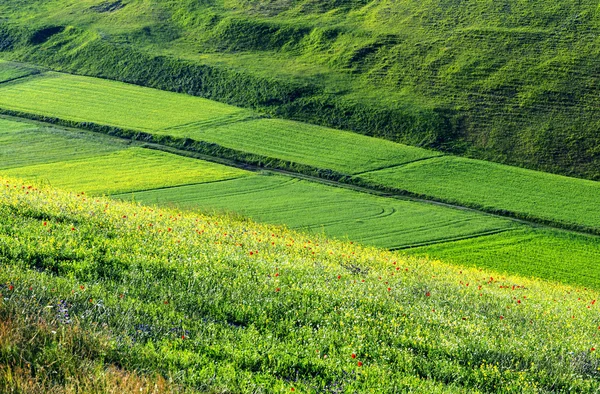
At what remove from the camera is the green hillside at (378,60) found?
75938mm

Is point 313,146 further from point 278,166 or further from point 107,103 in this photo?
point 107,103

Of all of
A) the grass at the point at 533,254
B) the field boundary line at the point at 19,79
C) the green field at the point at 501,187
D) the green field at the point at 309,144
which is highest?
the field boundary line at the point at 19,79

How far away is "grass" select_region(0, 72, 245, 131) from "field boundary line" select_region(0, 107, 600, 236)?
1317mm

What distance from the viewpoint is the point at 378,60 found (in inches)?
3602

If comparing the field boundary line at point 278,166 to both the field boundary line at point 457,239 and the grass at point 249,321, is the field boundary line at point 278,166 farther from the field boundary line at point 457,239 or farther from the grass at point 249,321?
the grass at point 249,321

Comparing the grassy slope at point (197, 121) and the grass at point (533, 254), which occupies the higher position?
the grassy slope at point (197, 121)

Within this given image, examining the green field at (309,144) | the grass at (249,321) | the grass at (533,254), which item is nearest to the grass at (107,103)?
the green field at (309,144)

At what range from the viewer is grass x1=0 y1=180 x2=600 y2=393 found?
9953 millimetres

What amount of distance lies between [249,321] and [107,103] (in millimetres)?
72576

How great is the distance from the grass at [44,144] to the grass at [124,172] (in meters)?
1.81

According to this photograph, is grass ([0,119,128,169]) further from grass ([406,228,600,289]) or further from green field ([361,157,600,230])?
grass ([406,228,600,289])

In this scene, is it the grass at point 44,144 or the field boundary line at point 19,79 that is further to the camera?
the field boundary line at point 19,79

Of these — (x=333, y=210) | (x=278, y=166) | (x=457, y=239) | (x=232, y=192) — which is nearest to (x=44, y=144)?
(x=278, y=166)

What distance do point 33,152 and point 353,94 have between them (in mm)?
36868
